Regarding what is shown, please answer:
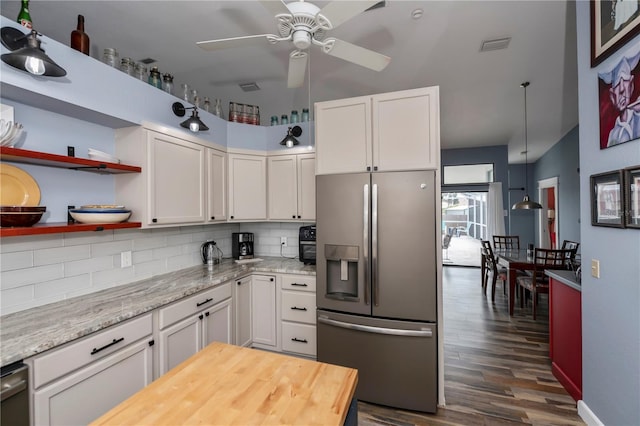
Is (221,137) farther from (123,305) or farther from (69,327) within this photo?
(69,327)

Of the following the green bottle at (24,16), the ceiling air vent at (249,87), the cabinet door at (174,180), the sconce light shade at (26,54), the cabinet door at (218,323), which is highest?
the ceiling air vent at (249,87)

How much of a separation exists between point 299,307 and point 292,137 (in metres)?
1.79

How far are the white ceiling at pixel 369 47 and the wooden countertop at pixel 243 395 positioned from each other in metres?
2.49

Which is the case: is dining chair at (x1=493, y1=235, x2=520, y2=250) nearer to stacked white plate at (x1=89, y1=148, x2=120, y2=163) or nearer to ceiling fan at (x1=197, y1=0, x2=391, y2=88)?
ceiling fan at (x1=197, y1=0, x2=391, y2=88)

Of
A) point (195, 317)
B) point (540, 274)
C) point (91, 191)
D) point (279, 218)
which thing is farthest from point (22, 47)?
point (540, 274)

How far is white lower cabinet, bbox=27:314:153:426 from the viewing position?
1.38m

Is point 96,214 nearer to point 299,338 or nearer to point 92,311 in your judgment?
point 92,311

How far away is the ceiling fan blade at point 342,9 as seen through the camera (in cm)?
136

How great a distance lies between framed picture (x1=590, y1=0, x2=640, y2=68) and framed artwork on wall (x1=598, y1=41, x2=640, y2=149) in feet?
0.31

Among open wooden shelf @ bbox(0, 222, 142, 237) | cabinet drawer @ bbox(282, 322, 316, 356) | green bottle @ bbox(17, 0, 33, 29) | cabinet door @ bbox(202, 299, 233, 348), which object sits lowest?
cabinet drawer @ bbox(282, 322, 316, 356)

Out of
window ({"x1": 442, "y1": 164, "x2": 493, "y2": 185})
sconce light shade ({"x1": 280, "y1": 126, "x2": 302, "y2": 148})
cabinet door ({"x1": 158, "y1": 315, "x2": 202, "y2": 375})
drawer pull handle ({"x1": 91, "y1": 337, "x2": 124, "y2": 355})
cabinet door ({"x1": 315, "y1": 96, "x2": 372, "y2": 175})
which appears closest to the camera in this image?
drawer pull handle ({"x1": 91, "y1": 337, "x2": 124, "y2": 355})

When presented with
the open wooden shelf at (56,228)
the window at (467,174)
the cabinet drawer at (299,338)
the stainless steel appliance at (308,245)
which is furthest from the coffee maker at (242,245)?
the window at (467,174)

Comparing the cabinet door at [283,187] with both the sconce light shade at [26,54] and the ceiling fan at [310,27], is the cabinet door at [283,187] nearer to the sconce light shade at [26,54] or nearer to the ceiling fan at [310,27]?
the ceiling fan at [310,27]

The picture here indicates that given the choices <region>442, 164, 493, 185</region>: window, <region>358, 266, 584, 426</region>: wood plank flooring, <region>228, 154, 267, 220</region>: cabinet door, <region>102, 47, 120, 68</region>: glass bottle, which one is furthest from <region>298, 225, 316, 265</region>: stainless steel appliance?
<region>442, 164, 493, 185</region>: window
